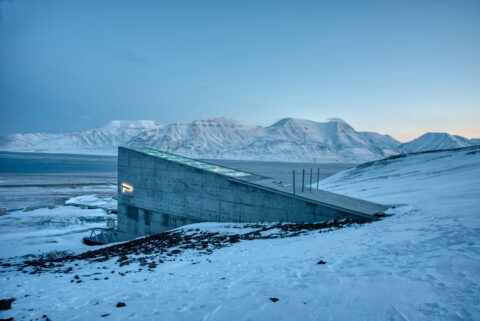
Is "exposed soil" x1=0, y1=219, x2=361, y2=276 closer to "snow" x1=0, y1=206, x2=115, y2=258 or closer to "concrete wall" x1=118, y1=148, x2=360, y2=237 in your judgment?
"concrete wall" x1=118, y1=148, x2=360, y2=237

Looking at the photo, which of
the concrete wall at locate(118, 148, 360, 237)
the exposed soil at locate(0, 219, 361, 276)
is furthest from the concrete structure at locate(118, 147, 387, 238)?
the exposed soil at locate(0, 219, 361, 276)

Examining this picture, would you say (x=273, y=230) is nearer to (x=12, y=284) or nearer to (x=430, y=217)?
(x=430, y=217)

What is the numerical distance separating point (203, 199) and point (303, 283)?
11.2 m

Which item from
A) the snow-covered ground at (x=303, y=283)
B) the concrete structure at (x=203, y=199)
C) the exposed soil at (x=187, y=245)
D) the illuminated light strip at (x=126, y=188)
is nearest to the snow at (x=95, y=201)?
the illuminated light strip at (x=126, y=188)

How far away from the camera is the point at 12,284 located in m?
6.75

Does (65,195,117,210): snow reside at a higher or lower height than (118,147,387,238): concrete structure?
lower

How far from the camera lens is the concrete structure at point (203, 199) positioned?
462 inches

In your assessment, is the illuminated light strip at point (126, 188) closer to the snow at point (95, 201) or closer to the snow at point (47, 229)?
the snow at point (47, 229)

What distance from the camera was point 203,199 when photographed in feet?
49.8

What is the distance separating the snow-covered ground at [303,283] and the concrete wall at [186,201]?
4269mm

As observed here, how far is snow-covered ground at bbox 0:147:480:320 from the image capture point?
354 centimetres

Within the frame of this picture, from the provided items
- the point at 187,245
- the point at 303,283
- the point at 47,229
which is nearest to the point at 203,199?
the point at 187,245

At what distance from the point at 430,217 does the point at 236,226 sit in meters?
8.21

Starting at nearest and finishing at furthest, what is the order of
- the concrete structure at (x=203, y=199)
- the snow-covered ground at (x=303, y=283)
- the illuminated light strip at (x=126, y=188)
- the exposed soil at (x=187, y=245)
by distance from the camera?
the snow-covered ground at (x=303, y=283), the exposed soil at (x=187, y=245), the concrete structure at (x=203, y=199), the illuminated light strip at (x=126, y=188)
